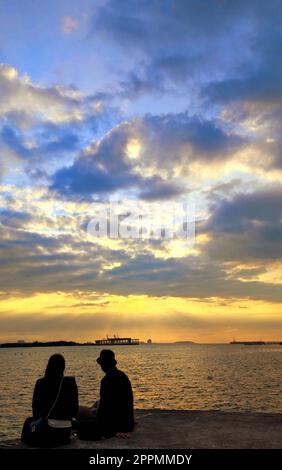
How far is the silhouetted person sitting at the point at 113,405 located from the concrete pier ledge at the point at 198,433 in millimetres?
217

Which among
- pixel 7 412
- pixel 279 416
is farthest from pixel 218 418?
pixel 7 412

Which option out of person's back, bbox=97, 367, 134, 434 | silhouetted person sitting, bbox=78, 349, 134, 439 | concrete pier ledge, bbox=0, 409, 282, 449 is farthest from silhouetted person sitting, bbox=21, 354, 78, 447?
person's back, bbox=97, 367, 134, 434

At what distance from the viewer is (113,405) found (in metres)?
9.56

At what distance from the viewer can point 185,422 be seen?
11.4m

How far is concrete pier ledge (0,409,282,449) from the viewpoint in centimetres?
874
